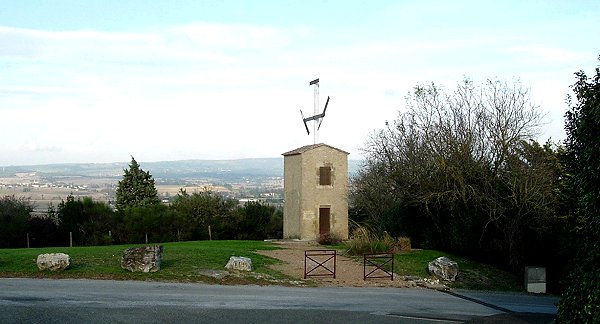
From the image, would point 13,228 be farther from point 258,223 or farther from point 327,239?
point 327,239

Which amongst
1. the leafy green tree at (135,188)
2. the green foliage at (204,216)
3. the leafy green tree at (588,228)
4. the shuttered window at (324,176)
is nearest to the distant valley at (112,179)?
the leafy green tree at (135,188)

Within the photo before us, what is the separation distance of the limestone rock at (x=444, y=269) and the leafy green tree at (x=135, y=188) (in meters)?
38.4

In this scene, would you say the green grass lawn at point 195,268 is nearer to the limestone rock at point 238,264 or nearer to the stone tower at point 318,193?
the limestone rock at point 238,264

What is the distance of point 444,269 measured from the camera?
24.6 m

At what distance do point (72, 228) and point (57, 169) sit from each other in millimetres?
161843

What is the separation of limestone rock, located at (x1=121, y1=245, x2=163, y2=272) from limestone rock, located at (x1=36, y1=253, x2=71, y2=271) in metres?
1.67

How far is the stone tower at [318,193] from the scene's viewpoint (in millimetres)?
38125

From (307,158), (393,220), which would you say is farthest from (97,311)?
(307,158)

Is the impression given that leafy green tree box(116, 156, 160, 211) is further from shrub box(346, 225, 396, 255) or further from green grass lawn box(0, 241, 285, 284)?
green grass lawn box(0, 241, 285, 284)

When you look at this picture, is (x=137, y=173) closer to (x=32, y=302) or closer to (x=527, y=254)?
(x=527, y=254)

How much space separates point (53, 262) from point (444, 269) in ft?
42.9

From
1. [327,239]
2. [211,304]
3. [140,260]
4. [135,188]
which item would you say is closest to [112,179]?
[135,188]

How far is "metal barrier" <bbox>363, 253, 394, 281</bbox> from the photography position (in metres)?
23.2

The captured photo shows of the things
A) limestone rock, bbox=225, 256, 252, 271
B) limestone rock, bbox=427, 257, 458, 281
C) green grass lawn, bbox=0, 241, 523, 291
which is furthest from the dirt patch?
limestone rock, bbox=427, 257, 458, 281
